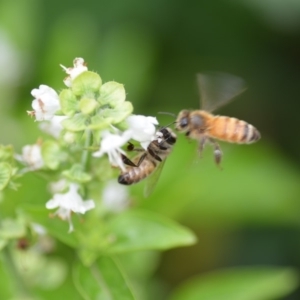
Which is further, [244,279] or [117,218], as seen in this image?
[244,279]

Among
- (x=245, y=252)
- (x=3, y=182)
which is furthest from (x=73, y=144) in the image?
(x=245, y=252)

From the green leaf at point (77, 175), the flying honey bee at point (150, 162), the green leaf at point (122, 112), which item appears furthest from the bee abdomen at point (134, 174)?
the green leaf at point (122, 112)

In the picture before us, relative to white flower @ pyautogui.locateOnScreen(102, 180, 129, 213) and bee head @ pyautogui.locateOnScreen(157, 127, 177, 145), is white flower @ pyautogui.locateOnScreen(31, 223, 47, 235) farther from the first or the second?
bee head @ pyautogui.locateOnScreen(157, 127, 177, 145)

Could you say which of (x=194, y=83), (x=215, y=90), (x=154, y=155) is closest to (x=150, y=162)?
(x=154, y=155)

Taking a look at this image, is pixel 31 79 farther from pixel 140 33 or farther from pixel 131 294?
pixel 131 294

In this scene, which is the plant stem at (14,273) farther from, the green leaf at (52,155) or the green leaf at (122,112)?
the green leaf at (122,112)

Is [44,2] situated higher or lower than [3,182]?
higher
